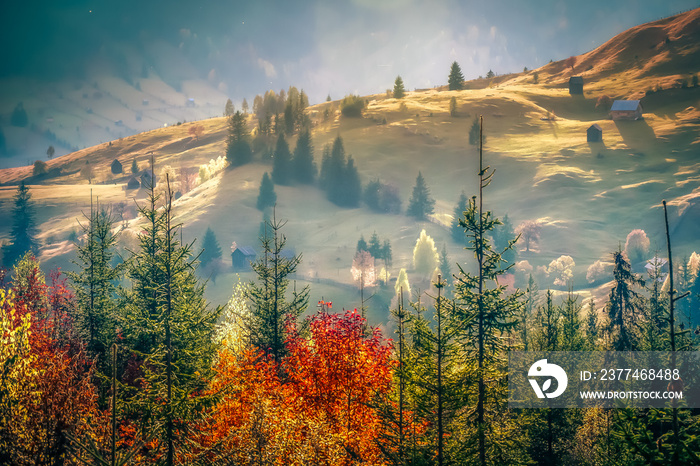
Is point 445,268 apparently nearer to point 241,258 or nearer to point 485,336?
point 241,258

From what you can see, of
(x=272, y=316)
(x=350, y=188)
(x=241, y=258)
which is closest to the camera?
(x=272, y=316)

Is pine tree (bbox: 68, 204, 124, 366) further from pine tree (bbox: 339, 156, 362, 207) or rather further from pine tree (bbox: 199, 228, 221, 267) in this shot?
pine tree (bbox: 339, 156, 362, 207)

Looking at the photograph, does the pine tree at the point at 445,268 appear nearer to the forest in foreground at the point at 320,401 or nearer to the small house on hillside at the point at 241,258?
the small house on hillside at the point at 241,258

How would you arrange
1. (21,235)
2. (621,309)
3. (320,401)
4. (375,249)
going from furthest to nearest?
(21,235) < (375,249) < (621,309) < (320,401)

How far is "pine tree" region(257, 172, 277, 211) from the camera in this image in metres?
179

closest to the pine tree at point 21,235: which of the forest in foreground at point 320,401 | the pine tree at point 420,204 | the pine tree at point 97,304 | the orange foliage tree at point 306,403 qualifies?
the pine tree at point 420,204

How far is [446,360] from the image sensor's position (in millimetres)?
20891

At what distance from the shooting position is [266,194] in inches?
7096

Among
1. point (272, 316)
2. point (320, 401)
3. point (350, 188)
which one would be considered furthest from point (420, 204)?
point (320, 401)

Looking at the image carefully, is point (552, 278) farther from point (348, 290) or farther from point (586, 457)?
point (586, 457)

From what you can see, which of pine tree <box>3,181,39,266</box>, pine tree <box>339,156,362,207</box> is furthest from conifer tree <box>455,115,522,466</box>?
pine tree <box>339,156,362,207</box>

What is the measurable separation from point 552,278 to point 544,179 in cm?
6065

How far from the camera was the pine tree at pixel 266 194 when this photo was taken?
589 feet

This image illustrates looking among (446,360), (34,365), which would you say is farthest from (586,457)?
(34,365)
